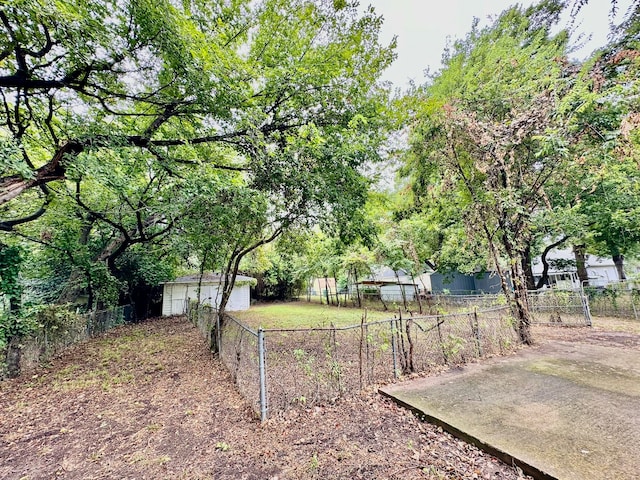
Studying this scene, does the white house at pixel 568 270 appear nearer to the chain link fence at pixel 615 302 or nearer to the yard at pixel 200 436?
the chain link fence at pixel 615 302

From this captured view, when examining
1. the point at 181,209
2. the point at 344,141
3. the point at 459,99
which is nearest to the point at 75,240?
the point at 181,209

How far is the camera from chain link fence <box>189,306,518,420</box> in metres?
4.30

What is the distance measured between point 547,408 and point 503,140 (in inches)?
214

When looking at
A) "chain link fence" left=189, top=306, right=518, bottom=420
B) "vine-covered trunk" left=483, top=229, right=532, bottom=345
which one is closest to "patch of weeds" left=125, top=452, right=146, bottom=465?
"chain link fence" left=189, top=306, right=518, bottom=420

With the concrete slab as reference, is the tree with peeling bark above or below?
above

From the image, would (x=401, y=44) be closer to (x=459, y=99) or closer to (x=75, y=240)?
(x=459, y=99)

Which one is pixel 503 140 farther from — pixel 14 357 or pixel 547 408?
pixel 14 357

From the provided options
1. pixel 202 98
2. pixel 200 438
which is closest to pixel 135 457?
pixel 200 438

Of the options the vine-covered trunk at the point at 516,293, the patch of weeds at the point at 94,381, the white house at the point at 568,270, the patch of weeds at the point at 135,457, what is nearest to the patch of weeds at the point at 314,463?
the patch of weeds at the point at 135,457

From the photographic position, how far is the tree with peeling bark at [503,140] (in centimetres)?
630

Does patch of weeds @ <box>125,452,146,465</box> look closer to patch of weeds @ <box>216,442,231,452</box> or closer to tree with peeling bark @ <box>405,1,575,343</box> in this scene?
patch of weeds @ <box>216,442,231,452</box>

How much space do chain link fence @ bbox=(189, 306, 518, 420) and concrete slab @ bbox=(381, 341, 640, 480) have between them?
1.47 ft

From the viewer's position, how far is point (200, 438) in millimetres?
3598

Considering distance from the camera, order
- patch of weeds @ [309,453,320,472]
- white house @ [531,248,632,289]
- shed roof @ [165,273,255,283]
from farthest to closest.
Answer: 1. shed roof @ [165,273,255,283]
2. white house @ [531,248,632,289]
3. patch of weeds @ [309,453,320,472]
